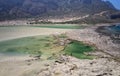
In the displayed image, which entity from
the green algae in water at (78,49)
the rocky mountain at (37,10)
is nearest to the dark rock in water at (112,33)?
the green algae in water at (78,49)

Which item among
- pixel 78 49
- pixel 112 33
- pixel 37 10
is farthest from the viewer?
pixel 37 10

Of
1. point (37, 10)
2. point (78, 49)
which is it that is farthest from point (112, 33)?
point (37, 10)

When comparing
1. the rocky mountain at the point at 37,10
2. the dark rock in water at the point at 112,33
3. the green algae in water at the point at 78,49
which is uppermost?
the rocky mountain at the point at 37,10

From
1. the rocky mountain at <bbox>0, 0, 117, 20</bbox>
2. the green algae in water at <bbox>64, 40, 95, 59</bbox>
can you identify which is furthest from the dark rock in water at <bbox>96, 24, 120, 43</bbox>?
the rocky mountain at <bbox>0, 0, 117, 20</bbox>

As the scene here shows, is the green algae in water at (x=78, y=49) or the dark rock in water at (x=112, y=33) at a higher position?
the green algae in water at (x=78, y=49)

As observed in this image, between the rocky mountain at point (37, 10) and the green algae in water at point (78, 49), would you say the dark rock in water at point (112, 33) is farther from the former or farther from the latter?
the rocky mountain at point (37, 10)

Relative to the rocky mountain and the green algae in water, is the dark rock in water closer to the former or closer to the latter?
the green algae in water

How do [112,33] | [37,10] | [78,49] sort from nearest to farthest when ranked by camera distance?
[78,49] < [112,33] < [37,10]

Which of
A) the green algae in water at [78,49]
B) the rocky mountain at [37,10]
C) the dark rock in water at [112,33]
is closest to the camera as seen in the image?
the green algae in water at [78,49]

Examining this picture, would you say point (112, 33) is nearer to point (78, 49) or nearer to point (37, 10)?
point (78, 49)

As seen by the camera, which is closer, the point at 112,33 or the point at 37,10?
the point at 112,33

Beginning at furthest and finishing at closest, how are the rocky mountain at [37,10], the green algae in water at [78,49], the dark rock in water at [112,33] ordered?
the rocky mountain at [37,10]
the dark rock in water at [112,33]
the green algae in water at [78,49]
